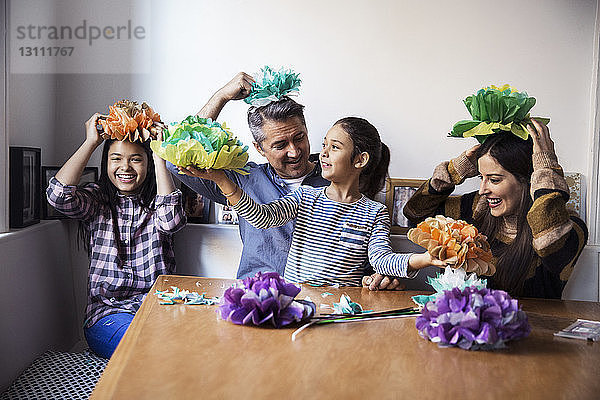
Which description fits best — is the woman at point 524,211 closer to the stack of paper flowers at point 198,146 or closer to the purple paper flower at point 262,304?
the stack of paper flowers at point 198,146

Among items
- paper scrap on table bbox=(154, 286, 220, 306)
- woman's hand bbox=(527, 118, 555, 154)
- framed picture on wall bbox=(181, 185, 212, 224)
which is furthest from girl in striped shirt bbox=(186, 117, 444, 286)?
framed picture on wall bbox=(181, 185, 212, 224)

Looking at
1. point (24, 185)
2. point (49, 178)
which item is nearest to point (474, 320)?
point (24, 185)

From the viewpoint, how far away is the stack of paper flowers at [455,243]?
1.81 m

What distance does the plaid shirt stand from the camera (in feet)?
8.45

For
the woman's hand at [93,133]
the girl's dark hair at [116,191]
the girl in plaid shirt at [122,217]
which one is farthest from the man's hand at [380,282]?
the woman's hand at [93,133]

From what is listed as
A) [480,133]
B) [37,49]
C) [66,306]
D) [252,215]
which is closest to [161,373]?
[252,215]

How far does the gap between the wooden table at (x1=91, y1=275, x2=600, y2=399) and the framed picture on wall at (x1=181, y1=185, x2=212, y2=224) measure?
1190 millimetres

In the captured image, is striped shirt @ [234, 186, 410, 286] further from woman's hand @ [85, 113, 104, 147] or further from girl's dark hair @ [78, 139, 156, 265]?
woman's hand @ [85, 113, 104, 147]

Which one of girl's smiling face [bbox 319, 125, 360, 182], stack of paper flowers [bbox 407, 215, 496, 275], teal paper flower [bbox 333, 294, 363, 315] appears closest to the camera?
teal paper flower [bbox 333, 294, 363, 315]

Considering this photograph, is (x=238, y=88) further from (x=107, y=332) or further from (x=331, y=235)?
(x=107, y=332)

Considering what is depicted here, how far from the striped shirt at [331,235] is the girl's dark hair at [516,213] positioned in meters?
0.46

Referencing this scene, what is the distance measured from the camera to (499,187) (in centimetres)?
230

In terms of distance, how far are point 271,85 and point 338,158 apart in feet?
1.33

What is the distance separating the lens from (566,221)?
7.13 feet
